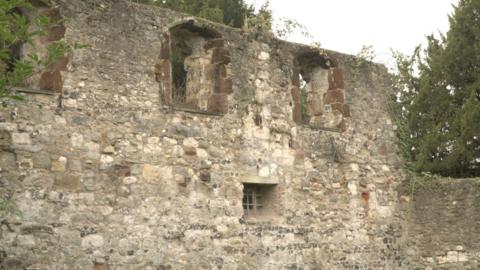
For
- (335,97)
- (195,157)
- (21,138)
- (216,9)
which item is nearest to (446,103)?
(335,97)

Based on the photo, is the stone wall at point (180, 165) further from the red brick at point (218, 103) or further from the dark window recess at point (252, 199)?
the dark window recess at point (252, 199)

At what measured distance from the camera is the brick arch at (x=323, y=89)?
35.2 ft

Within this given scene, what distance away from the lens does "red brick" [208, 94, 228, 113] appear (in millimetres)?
9188

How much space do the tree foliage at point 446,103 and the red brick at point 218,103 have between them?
3902 mm

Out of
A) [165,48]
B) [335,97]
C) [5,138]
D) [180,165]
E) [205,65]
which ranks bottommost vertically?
[180,165]

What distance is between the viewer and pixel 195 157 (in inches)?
342

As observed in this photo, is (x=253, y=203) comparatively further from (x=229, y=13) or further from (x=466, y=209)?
(x=229, y=13)

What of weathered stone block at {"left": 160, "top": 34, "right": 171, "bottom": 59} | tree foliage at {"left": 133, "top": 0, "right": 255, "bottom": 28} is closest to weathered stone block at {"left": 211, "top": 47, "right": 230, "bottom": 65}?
weathered stone block at {"left": 160, "top": 34, "right": 171, "bottom": 59}

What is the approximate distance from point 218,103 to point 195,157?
3.23ft

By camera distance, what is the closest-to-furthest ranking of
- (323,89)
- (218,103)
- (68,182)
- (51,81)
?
(68,182) < (51,81) < (218,103) < (323,89)

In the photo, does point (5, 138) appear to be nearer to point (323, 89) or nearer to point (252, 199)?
point (252, 199)

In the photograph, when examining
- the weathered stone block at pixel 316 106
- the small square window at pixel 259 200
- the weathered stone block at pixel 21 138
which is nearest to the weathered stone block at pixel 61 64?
the weathered stone block at pixel 21 138

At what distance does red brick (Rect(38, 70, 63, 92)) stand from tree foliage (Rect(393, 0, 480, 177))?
644cm

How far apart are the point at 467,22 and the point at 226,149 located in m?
5.98
